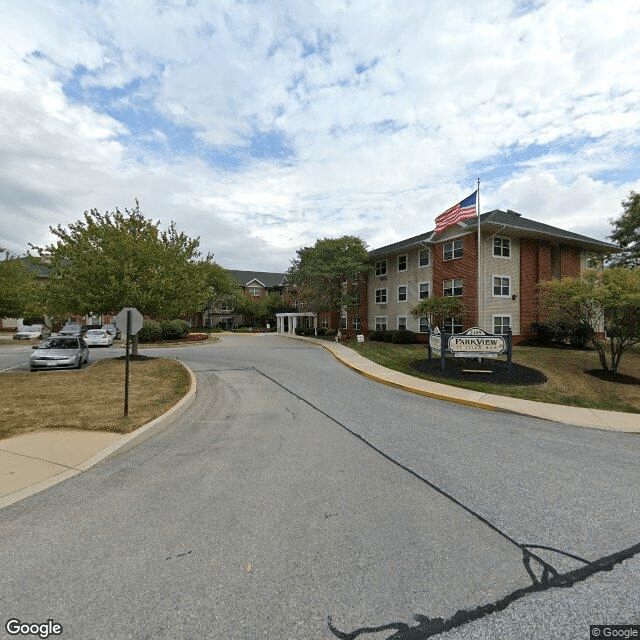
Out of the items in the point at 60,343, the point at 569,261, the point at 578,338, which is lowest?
the point at 578,338

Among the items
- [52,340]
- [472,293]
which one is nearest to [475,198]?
[472,293]

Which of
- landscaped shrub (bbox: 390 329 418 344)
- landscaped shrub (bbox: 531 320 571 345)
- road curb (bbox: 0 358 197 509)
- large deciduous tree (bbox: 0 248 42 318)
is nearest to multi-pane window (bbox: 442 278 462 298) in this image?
landscaped shrub (bbox: 390 329 418 344)

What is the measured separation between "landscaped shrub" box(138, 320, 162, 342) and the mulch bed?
2458 centimetres

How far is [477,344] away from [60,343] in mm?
17840

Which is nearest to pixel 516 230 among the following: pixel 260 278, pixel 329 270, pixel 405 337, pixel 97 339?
pixel 405 337

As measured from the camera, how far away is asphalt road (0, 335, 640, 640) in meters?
2.47

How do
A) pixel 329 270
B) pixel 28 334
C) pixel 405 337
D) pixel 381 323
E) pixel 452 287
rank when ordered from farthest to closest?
pixel 28 334
pixel 381 323
pixel 329 270
pixel 405 337
pixel 452 287

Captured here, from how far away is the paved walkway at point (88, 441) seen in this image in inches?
182

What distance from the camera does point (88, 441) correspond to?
6031 millimetres

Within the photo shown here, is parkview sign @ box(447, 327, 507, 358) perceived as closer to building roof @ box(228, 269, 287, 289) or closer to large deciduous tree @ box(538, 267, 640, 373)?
large deciduous tree @ box(538, 267, 640, 373)

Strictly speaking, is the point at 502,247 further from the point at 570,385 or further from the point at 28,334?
the point at 28,334

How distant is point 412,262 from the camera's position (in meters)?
29.1

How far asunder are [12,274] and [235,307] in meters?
27.5

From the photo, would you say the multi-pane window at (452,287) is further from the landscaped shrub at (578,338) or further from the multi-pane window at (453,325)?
the landscaped shrub at (578,338)
